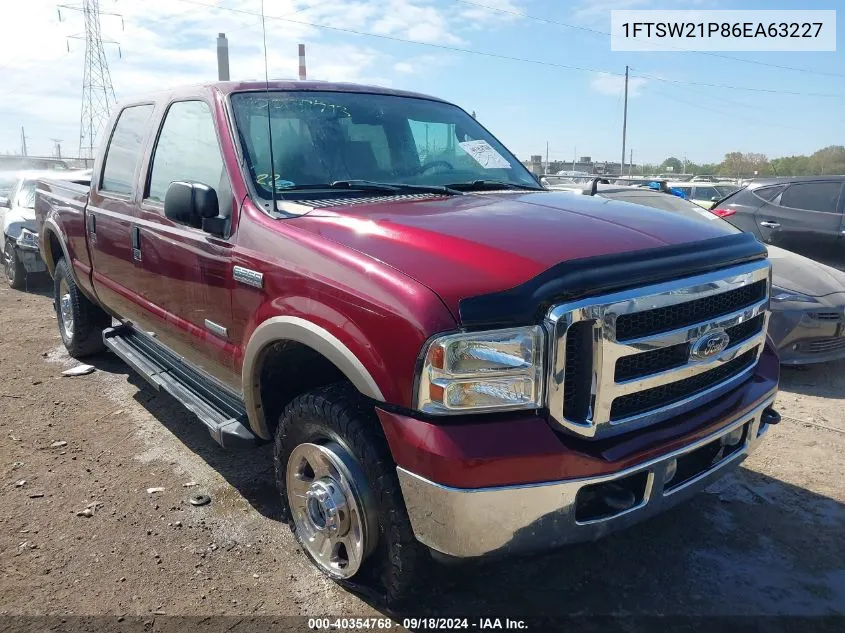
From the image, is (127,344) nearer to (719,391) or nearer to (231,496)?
(231,496)

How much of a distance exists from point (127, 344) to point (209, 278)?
6.04 feet

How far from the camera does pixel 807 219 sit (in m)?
7.73

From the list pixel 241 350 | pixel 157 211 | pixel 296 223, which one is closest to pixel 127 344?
pixel 157 211

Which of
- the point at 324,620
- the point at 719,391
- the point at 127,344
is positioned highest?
the point at 719,391

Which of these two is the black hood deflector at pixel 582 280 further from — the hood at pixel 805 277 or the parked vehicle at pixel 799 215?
the parked vehicle at pixel 799 215

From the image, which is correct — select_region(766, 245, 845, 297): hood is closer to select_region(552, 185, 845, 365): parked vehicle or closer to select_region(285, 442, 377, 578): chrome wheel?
select_region(552, 185, 845, 365): parked vehicle

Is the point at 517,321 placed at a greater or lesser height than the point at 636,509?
greater

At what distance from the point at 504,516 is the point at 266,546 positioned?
1.44 metres

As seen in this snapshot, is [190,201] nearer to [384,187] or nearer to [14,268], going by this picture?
[384,187]

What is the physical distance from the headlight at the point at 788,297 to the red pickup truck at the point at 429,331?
2.50 meters

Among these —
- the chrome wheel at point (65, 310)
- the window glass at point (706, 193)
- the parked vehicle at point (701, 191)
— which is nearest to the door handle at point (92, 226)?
the chrome wheel at point (65, 310)

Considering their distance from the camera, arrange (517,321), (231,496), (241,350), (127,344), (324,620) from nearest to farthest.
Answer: (517,321) → (324,620) → (241,350) → (231,496) → (127,344)

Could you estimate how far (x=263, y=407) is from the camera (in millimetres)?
2938

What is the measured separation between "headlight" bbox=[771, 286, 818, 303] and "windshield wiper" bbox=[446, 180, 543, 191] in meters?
2.66
